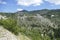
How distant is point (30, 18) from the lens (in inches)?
3526

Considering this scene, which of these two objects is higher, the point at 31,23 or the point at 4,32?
the point at 4,32

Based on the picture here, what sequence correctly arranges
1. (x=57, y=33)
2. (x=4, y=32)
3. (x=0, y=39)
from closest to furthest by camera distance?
(x=0, y=39) → (x=4, y=32) → (x=57, y=33)

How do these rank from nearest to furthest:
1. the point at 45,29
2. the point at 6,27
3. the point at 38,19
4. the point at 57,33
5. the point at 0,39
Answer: the point at 0,39
the point at 6,27
the point at 38,19
the point at 45,29
the point at 57,33

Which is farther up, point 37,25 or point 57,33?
point 37,25

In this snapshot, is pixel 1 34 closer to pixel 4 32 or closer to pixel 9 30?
pixel 4 32

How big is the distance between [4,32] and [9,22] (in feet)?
5.96

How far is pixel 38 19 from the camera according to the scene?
85000 mm

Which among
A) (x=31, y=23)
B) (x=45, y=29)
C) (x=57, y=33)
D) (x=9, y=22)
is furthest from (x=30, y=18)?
(x=9, y=22)

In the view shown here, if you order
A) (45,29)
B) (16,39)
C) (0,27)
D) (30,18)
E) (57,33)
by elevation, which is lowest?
(57,33)

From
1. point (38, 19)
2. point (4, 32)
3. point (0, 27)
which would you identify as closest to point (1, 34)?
point (4, 32)

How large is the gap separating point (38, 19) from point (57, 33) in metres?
33.9

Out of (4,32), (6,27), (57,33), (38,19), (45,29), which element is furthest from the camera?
(57,33)

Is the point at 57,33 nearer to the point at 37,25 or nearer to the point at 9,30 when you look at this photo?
the point at 37,25

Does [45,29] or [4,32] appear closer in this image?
[4,32]
